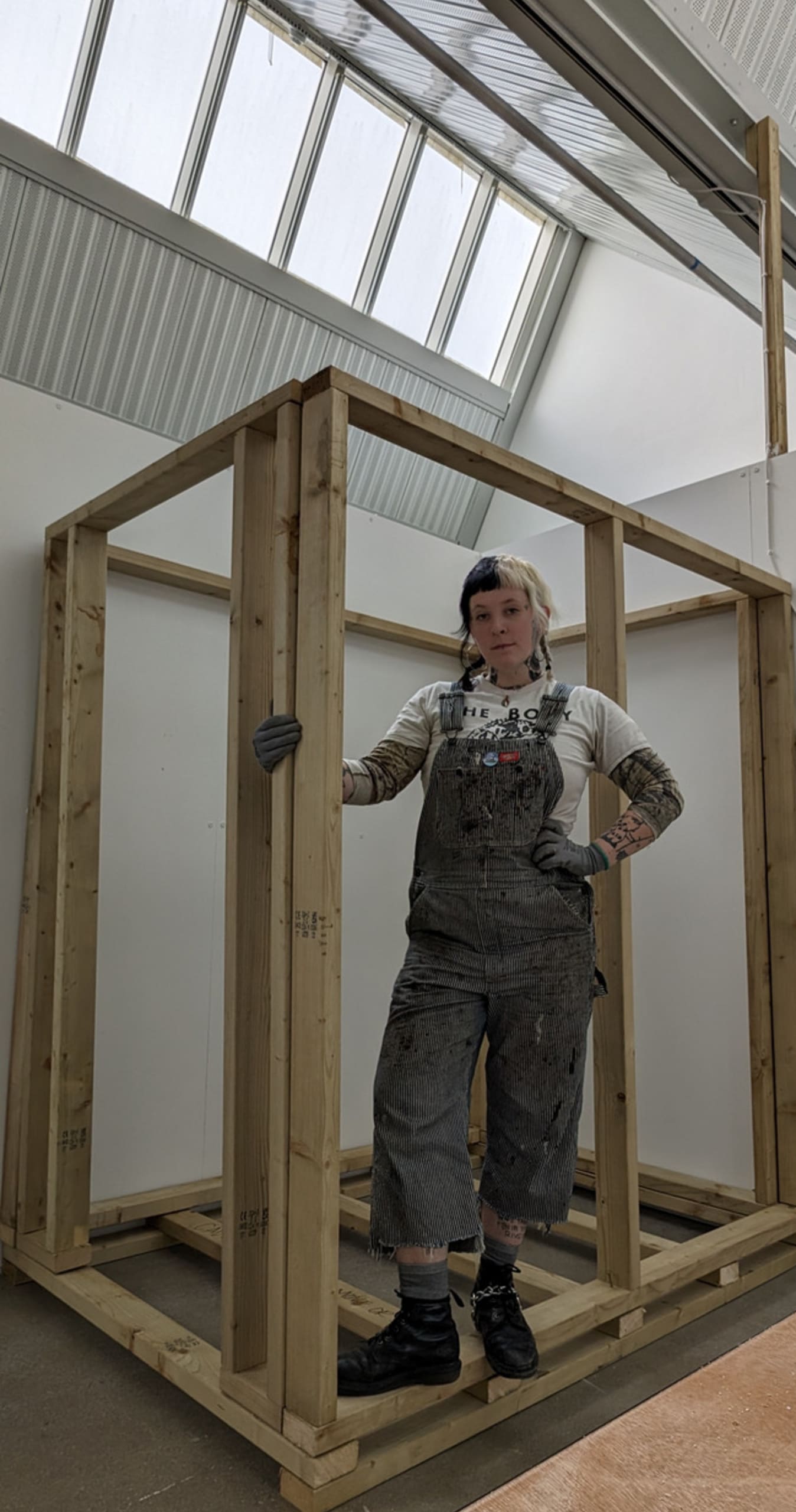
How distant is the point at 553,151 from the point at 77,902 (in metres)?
3.14

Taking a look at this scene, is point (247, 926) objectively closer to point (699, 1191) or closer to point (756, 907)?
point (756, 907)

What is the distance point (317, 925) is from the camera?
187 centimetres

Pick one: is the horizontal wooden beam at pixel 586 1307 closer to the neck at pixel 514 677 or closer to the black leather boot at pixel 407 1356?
the black leather boot at pixel 407 1356

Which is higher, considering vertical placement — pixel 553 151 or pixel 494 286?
pixel 494 286

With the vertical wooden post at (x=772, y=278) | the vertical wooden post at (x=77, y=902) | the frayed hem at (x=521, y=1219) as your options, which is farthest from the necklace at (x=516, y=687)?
the vertical wooden post at (x=772, y=278)

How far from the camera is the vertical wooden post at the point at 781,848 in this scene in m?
3.13

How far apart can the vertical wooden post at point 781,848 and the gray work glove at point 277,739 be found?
75.4 inches

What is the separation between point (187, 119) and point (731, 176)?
2082mm

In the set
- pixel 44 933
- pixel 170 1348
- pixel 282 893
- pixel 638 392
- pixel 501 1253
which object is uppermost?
pixel 638 392

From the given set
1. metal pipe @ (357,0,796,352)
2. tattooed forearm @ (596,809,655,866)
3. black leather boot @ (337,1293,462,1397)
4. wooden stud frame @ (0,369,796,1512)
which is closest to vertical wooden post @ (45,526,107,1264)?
wooden stud frame @ (0,369,796,1512)

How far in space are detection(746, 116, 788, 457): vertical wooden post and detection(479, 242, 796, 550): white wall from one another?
0.82m

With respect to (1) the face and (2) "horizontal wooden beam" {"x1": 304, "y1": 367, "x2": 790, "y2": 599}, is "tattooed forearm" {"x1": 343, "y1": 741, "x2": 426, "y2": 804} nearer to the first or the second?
(1) the face

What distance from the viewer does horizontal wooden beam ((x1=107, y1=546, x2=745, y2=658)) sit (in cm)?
316

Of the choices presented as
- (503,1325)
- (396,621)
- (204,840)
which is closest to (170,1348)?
(503,1325)
